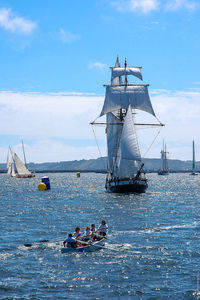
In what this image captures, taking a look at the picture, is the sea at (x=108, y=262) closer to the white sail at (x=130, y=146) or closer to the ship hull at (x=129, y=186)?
the white sail at (x=130, y=146)

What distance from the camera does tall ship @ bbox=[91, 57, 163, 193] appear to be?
8488 centimetres

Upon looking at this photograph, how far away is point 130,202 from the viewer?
74.9m

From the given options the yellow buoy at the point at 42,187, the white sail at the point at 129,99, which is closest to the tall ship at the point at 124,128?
the white sail at the point at 129,99

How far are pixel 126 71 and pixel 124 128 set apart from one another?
32.2 m

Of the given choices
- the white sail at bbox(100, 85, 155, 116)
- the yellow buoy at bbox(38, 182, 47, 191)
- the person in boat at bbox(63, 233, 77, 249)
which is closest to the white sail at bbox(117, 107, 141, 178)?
the white sail at bbox(100, 85, 155, 116)

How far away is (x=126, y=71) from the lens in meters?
113

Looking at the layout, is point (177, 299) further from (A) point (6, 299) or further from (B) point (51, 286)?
(A) point (6, 299)

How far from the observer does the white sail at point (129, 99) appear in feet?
348

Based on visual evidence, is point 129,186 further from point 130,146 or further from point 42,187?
point 42,187

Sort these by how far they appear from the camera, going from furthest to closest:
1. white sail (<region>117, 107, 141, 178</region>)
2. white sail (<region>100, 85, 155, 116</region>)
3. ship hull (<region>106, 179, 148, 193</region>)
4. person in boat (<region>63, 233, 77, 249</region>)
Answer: white sail (<region>100, 85, 155, 116</region>), ship hull (<region>106, 179, 148, 193</region>), white sail (<region>117, 107, 141, 178</region>), person in boat (<region>63, 233, 77, 249</region>)

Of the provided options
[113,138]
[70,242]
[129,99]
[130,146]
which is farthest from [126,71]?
[70,242]

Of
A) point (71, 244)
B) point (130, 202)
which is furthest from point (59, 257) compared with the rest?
point (130, 202)

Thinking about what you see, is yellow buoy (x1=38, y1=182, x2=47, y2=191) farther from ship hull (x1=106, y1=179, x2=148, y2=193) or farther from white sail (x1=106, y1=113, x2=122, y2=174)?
ship hull (x1=106, y1=179, x2=148, y2=193)

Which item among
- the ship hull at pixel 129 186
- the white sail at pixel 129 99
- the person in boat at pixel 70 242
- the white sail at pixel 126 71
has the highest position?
the white sail at pixel 126 71
